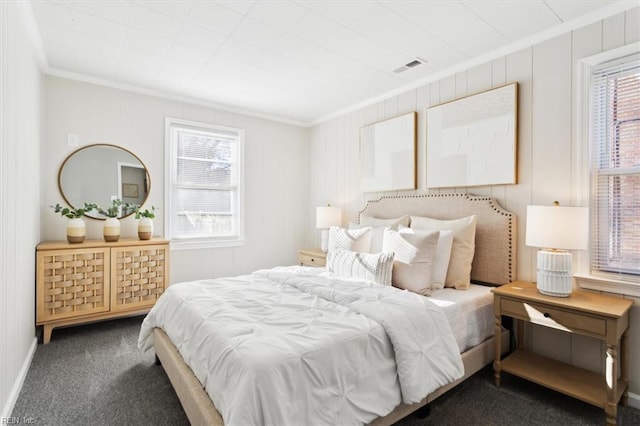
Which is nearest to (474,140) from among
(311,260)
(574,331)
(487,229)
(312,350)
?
(487,229)

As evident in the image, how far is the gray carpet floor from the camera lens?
1.86 m

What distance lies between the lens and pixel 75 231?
299 cm

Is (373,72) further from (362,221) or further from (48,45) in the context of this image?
(48,45)

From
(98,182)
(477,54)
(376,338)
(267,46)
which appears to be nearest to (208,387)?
(376,338)

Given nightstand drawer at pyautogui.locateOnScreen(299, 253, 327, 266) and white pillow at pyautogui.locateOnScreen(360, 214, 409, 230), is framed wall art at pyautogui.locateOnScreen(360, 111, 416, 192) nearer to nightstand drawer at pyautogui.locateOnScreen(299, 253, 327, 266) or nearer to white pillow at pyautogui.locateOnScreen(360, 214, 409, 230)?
white pillow at pyautogui.locateOnScreen(360, 214, 409, 230)

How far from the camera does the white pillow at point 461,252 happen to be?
2562 mm

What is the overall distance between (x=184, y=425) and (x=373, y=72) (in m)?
3.17

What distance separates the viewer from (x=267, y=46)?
2.65 m

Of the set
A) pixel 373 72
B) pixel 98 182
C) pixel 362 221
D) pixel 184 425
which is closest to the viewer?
pixel 184 425

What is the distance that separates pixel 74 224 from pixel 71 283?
545 millimetres

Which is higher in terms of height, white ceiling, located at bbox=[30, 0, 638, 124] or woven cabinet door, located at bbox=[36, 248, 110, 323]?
white ceiling, located at bbox=[30, 0, 638, 124]

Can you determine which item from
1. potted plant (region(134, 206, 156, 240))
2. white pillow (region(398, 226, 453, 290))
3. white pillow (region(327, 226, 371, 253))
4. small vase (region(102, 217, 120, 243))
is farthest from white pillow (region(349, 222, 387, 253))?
small vase (region(102, 217, 120, 243))

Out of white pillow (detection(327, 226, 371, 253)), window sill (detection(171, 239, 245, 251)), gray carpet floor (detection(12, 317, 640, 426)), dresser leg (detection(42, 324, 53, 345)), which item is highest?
white pillow (detection(327, 226, 371, 253))

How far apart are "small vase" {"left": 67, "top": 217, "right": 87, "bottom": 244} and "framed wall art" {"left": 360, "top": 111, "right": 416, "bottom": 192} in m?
2.97
